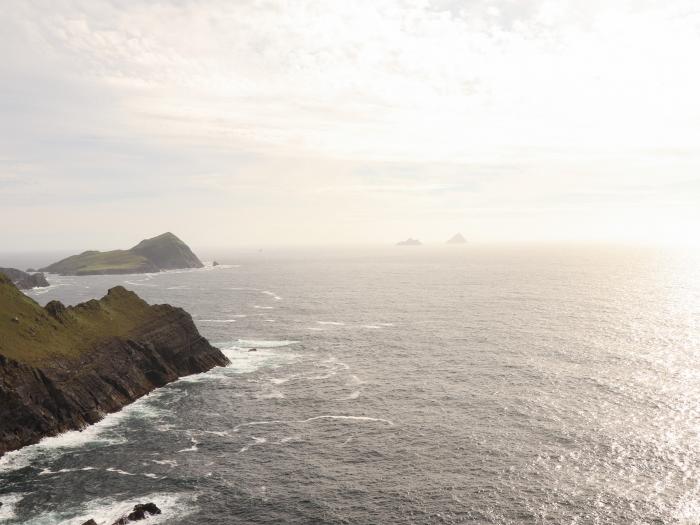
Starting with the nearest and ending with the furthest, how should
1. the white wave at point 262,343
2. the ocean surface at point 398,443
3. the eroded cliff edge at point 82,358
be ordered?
1. the ocean surface at point 398,443
2. the eroded cliff edge at point 82,358
3. the white wave at point 262,343

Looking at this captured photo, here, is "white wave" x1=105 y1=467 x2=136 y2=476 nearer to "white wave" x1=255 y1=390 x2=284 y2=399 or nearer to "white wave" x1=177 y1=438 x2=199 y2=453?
"white wave" x1=177 y1=438 x2=199 y2=453

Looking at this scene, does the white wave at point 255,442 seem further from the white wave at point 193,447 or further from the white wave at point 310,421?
the white wave at point 193,447

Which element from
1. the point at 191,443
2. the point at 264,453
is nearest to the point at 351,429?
the point at 264,453

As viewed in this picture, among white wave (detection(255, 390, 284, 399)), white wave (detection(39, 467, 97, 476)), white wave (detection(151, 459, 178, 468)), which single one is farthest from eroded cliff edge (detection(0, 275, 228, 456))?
white wave (detection(255, 390, 284, 399))

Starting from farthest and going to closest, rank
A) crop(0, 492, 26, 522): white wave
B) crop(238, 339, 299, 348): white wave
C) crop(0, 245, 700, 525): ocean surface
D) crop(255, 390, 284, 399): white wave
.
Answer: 1. crop(238, 339, 299, 348): white wave
2. crop(255, 390, 284, 399): white wave
3. crop(0, 245, 700, 525): ocean surface
4. crop(0, 492, 26, 522): white wave

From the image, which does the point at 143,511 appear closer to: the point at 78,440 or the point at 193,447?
the point at 193,447

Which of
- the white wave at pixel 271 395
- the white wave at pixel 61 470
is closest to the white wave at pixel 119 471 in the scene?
the white wave at pixel 61 470

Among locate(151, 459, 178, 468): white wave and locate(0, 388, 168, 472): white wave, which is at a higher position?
locate(0, 388, 168, 472): white wave
